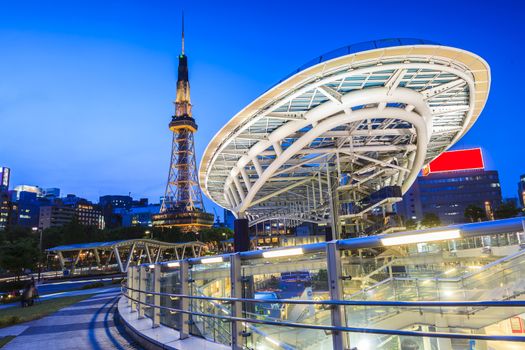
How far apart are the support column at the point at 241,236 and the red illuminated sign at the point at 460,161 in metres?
36.1

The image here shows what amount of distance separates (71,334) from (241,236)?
34451 mm

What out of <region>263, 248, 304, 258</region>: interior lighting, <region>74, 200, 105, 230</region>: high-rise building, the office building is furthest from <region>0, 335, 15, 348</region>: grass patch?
<region>74, 200, 105, 230</region>: high-rise building

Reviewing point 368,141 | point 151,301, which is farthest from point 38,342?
point 368,141

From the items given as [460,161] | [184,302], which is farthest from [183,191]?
[184,302]

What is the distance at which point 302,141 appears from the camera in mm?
29219

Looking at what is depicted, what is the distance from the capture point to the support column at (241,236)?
1661 inches

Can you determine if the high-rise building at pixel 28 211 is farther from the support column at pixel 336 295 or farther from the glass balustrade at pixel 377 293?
the support column at pixel 336 295

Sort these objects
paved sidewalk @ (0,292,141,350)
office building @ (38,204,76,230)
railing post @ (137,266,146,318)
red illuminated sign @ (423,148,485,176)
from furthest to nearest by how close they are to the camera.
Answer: office building @ (38,204,76,230) → red illuminated sign @ (423,148,485,176) → railing post @ (137,266,146,318) → paved sidewalk @ (0,292,141,350)

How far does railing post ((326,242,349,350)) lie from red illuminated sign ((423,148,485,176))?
6421 cm

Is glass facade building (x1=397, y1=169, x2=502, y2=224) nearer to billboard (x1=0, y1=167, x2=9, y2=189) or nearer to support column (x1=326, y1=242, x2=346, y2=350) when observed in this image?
support column (x1=326, y1=242, x2=346, y2=350)

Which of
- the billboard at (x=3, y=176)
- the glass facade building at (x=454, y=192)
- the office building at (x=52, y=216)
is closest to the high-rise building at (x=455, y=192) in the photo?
the glass facade building at (x=454, y=192)

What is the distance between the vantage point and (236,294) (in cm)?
486

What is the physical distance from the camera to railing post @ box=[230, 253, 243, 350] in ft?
15.5

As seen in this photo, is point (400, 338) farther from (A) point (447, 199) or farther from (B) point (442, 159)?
(A) point (447, 199)
